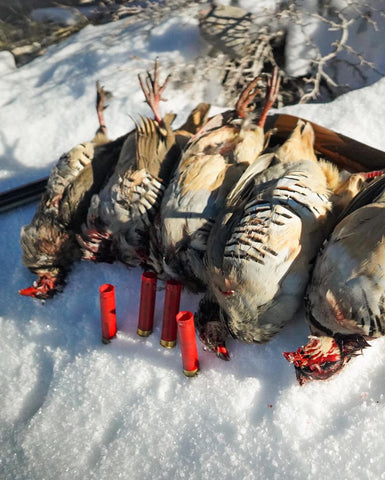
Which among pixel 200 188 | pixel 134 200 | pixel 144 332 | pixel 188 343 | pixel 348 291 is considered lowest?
pixel 144 332

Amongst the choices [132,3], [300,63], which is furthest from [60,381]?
[132,3]

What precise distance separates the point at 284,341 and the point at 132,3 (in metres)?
3.98

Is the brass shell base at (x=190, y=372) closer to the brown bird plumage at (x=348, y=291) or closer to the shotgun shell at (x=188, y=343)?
the shotgun shell at (x=188, y=343)

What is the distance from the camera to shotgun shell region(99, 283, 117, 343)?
2.20 meters

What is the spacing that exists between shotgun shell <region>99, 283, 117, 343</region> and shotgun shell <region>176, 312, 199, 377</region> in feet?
1.32

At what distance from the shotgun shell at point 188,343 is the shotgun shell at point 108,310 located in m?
0.40

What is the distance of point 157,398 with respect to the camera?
205 centimetres

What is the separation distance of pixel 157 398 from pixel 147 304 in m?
0.41

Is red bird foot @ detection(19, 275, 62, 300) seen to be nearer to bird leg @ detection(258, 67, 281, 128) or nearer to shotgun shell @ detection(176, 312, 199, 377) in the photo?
shotgun shell @ detection(176, 312, 199, 377)

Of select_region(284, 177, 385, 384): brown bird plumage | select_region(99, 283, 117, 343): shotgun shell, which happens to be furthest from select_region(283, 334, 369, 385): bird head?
select_region(99, 283, 117, 343): shotgun shell

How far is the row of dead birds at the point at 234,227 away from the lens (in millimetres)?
1523

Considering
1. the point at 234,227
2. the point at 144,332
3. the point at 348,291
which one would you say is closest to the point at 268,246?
the point at 234,227

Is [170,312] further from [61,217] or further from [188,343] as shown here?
[61,217]

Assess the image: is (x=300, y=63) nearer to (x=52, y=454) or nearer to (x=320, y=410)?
(x=320, y=410)
